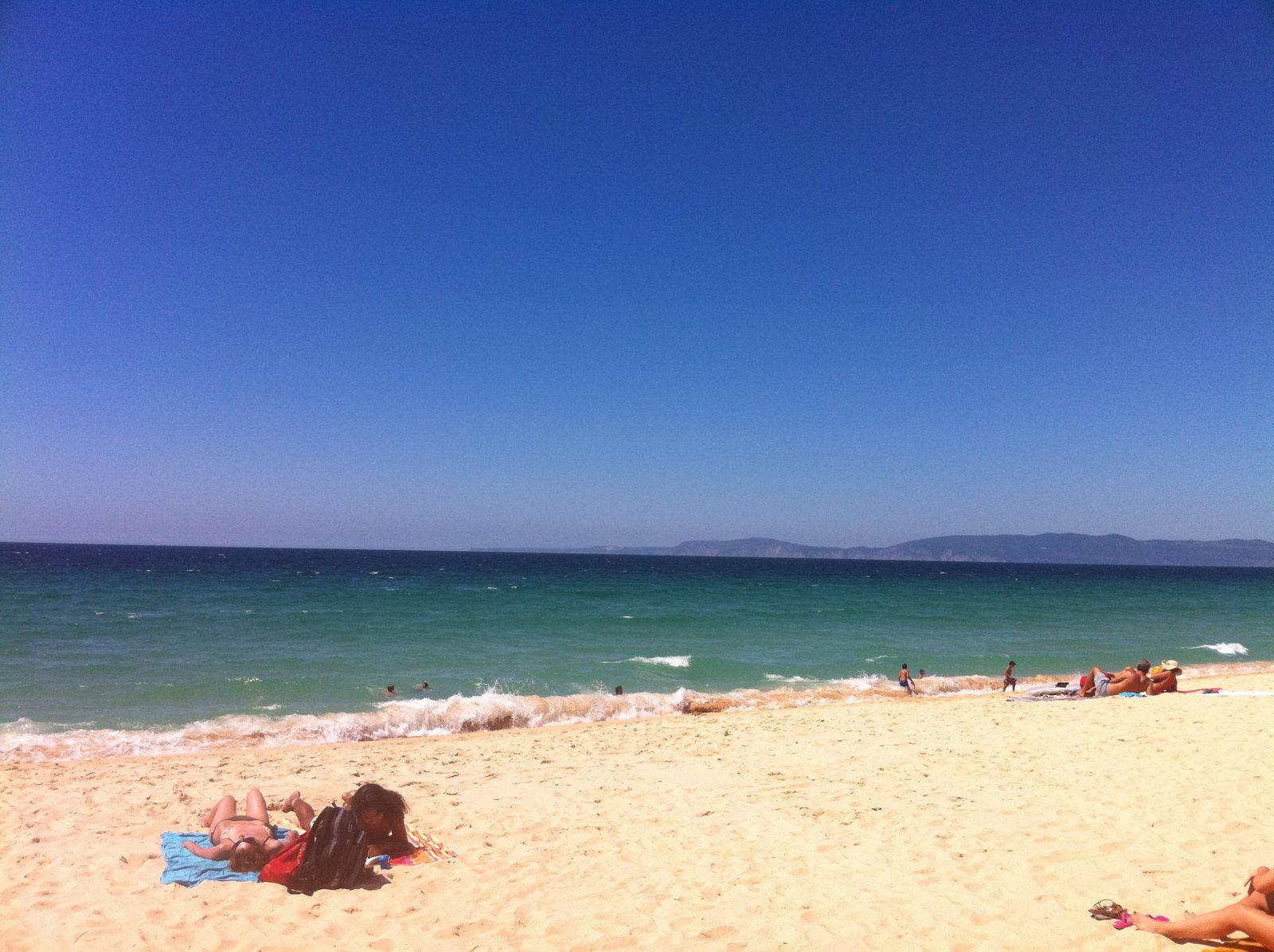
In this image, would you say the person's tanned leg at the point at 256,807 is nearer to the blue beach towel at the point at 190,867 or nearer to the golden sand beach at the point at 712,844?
the blue beach towel at the point at 190,867

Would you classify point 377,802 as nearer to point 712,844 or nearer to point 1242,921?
point 712,844

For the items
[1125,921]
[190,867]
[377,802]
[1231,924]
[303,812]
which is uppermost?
[1231,924]

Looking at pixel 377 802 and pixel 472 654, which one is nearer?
pixel 377 802

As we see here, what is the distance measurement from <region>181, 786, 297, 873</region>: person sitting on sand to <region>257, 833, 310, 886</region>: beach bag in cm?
13

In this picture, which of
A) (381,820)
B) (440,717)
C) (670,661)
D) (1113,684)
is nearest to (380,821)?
(381,820)

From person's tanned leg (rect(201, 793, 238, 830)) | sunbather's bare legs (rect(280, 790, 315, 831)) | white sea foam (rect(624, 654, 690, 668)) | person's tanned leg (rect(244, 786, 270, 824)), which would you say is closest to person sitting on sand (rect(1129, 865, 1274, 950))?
sunbather's bare legs (rect(280, 790, 315, 831))

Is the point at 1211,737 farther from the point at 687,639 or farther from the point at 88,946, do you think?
the point at 687,639

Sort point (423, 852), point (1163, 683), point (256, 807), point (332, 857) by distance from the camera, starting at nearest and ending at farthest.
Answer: point (332, 857) < point (423, 852) < point (256, 807) < point (1163, 683)

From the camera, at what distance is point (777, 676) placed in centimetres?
2147

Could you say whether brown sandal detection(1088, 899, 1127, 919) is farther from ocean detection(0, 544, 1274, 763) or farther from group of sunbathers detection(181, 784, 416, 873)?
ocean detection(0, 544, 1274, 763)

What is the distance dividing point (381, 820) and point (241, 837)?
1125 mm

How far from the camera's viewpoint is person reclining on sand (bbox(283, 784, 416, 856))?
6188 mm

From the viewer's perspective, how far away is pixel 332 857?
5.61 metres

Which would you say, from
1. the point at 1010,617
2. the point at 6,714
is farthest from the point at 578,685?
the point at 1010,617
